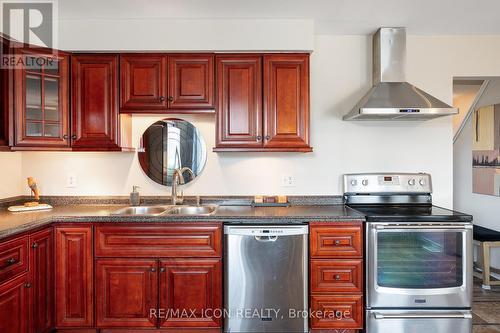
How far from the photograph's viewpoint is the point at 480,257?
3678 millimetres

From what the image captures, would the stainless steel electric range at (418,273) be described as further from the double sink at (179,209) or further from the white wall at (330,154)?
the double sink at (179,209)

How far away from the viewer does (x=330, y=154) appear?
3049 millimetres


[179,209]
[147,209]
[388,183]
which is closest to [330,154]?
[388,183]

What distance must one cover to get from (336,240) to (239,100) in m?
1.30

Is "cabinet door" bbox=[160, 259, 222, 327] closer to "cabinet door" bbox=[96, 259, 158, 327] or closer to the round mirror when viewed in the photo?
"cabinet door" bbox=[96, 259, 158, 327]

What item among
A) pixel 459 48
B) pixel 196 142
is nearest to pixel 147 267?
pixel 196 142

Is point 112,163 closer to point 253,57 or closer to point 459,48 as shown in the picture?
point 253,57

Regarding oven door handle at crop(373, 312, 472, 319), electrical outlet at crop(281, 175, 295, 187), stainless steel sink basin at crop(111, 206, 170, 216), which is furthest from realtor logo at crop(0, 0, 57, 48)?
oven door handle at crop(373, 312, 472, 319)

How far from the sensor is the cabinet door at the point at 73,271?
2.39 m

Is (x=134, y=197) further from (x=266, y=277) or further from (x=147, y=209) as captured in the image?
(x=266, y=277)

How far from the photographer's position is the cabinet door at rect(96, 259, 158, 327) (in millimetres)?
2398

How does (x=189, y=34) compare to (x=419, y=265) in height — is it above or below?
above

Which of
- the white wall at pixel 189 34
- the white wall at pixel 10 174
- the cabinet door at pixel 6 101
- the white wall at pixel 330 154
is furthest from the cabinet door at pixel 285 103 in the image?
the white wall at pixel 10 174

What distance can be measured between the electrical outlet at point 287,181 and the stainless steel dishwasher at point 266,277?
700 mm
